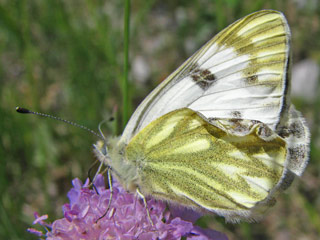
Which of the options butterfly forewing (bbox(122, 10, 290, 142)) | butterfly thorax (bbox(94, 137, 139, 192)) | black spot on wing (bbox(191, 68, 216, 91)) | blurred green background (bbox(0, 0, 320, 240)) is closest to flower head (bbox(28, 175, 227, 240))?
butterfly thorax (bbox(94, 137, 139, 192))

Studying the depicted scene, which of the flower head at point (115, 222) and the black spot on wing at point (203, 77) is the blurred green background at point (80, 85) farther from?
the black spot on wing at point (203, 77)

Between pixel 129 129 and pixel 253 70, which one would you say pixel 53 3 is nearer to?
pixel 129 129

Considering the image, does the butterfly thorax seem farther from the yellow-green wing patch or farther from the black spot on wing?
the black spot on wing

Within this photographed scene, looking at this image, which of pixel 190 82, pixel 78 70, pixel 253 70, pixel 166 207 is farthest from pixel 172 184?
pixel 78 70

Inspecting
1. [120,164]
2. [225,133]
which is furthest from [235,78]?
[120,164]

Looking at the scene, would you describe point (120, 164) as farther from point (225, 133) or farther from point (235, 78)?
point (235, 78)

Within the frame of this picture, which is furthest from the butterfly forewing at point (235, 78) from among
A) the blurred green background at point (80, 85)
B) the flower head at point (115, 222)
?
the blurred green background at point (80, 85)
